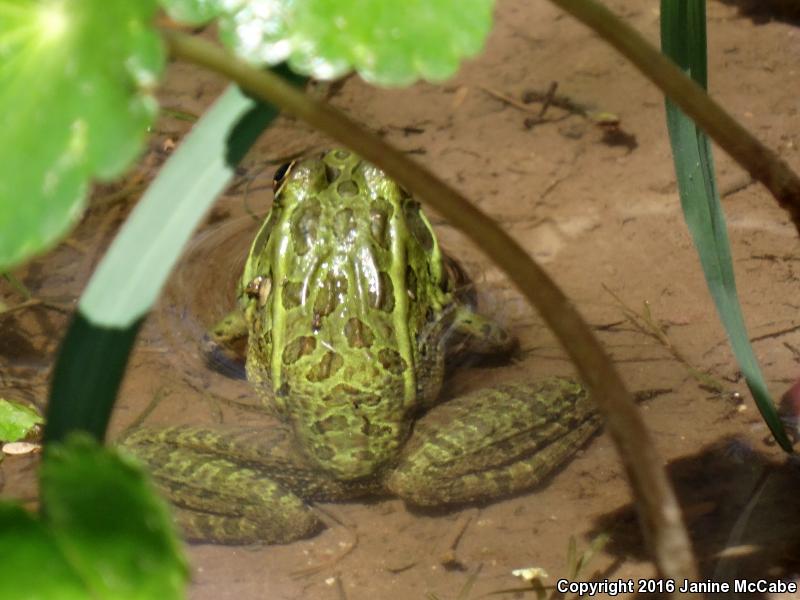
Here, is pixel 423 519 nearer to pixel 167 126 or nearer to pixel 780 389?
pixel 780 389

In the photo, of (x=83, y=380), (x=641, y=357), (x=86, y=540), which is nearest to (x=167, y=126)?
(x=641, y=357)

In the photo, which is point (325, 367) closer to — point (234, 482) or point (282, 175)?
point (234, 482)

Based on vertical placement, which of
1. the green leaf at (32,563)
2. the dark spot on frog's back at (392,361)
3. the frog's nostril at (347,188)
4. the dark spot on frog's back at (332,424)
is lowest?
the dark spot on frog's back at (332,424)

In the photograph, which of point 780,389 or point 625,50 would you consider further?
point 780,389

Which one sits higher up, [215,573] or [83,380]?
[83,380]

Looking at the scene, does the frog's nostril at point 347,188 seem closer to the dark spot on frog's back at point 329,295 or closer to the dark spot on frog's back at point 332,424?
the dark spot on frog's back at point 329,295

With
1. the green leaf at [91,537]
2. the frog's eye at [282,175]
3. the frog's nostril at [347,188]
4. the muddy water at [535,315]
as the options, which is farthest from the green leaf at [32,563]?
the frog's eye at [282,175]
